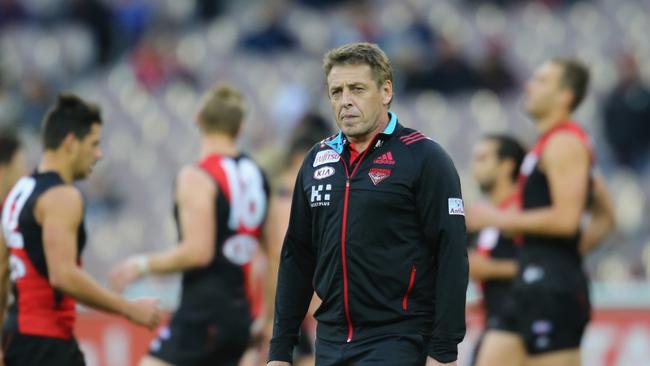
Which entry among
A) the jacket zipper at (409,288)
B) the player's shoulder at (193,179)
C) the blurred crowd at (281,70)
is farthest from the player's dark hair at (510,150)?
the blurred crowd at (281,70)

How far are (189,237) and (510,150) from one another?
2849 millimetres

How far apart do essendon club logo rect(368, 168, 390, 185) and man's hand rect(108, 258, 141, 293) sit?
2594mm

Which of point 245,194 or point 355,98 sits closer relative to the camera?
point 355,98

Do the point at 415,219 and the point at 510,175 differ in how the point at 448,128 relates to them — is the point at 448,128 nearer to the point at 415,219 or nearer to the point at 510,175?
the point at 510,175

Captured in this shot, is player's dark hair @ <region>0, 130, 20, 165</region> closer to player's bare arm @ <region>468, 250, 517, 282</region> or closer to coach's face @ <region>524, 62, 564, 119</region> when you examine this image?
player's bare arm @ <region>468, 250, 517, 282</region>

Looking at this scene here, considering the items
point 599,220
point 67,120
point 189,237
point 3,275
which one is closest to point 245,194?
point 189,237

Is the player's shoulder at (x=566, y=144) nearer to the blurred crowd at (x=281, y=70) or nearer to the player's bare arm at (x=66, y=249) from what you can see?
the player's bare arm at (x=66, y=249)

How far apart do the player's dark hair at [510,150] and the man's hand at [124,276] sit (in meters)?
3.05

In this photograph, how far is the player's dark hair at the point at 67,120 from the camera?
6.69 metres

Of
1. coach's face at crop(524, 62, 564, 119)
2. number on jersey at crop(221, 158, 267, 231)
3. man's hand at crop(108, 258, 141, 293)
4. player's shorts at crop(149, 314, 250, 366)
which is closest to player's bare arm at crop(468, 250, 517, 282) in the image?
coach's face at crop(524, 62, 564, 119)

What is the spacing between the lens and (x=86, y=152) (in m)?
6.73

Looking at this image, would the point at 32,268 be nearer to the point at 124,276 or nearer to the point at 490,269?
the point at 124,276

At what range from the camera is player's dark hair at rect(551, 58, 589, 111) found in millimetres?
7949

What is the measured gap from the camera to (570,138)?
25.2 ft
